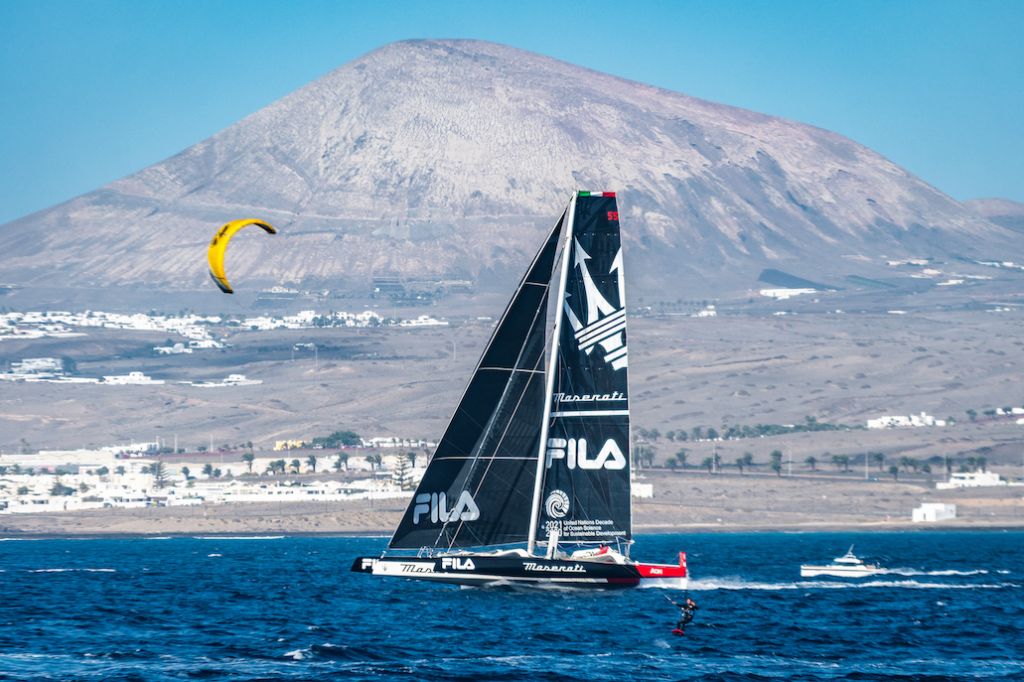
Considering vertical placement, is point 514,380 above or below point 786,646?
above

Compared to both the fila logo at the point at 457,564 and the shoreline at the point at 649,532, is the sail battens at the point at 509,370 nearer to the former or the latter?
the fila logo at the point at 457,564

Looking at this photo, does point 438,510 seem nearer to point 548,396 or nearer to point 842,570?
point 548,396

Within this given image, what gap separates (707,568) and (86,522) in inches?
4028

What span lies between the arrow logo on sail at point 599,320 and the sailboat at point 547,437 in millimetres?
36

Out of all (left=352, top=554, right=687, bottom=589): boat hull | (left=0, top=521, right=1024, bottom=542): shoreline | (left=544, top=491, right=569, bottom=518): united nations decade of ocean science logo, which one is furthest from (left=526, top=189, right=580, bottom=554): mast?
(left=0, top=521, right=1024, bottom=542): shoreline

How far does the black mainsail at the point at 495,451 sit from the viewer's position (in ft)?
201

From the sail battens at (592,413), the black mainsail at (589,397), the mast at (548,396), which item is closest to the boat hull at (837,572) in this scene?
the black mainsail at (589,397)

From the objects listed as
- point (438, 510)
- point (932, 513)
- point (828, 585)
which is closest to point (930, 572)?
point (828, 585)

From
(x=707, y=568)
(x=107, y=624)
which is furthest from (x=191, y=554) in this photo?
(x=107, y=624)

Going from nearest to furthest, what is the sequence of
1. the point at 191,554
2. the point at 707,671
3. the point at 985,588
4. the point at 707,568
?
the point at 707,671 → the point at 985,588 → the point at 707,568 → the point at 191,554

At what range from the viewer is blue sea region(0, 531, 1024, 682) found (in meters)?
44.1

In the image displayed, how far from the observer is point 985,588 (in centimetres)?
7581

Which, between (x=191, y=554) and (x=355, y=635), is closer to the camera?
(x=355, y=635)

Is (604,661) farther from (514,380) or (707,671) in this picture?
(514,380)
